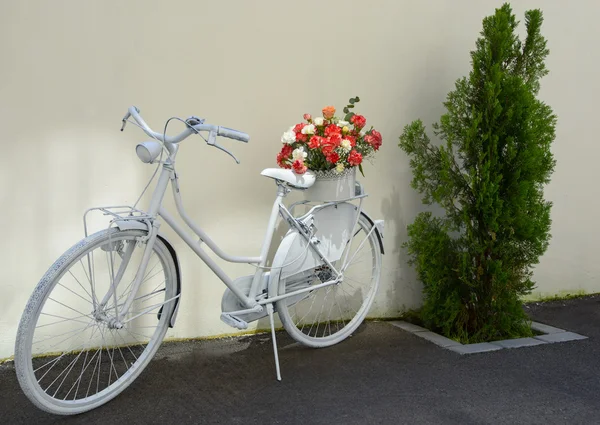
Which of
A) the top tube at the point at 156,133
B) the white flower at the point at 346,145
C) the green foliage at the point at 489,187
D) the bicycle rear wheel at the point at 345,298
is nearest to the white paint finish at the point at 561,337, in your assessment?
the green foliage at the point at 489,187

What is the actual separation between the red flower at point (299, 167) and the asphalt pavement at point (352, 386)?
3.29ft

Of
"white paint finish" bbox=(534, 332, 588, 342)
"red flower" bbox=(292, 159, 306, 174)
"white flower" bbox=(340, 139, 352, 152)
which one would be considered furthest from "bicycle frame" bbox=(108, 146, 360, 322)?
"white paint finish" bbox=(534, 332, 588, 342)

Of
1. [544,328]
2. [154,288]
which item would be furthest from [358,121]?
[544,328]

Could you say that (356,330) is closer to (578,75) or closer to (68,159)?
(68,159)

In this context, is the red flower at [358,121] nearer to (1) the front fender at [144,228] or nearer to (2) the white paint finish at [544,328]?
(1) the front fender at [144,228]

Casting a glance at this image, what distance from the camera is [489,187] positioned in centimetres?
335

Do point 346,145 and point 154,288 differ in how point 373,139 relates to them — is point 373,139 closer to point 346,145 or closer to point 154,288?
point 346,145

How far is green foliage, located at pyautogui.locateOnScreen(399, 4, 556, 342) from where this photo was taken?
3.36m

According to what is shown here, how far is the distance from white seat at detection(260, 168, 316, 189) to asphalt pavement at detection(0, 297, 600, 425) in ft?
3.07

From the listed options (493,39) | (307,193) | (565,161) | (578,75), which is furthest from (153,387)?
(578,75)

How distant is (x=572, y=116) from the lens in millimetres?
4355

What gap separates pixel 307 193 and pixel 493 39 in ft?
4.50

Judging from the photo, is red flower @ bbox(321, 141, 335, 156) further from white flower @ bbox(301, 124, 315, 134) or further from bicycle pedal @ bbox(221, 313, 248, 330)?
bicycle pedal @ bbox(221, 313, 248, 330)

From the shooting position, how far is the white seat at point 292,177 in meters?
2.99
